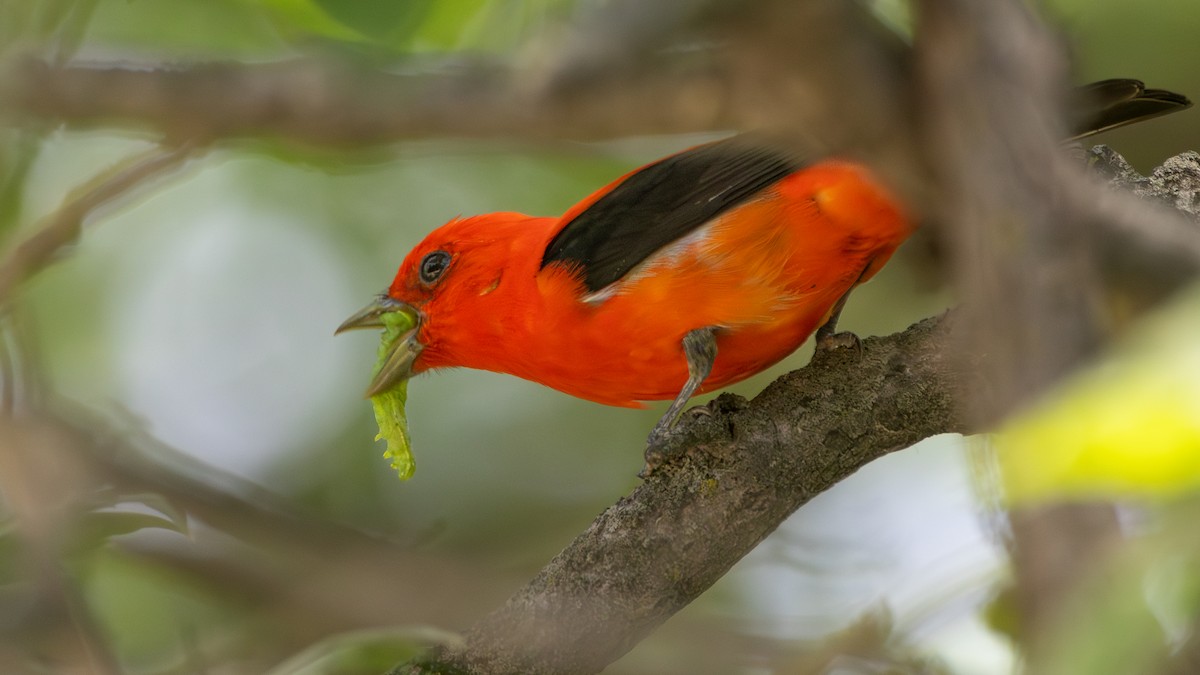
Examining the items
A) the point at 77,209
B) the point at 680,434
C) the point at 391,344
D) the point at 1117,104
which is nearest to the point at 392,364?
the point at 391,344

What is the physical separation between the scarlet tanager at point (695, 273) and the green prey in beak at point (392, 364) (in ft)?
1.32

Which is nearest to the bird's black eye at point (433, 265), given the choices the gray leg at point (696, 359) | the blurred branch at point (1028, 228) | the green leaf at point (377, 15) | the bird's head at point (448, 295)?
the bird's head at point (448, 295)

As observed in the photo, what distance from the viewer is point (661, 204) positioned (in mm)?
3258

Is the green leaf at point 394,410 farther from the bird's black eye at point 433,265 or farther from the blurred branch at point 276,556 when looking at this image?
the blurred branch at point 276,556

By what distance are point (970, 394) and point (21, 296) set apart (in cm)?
275

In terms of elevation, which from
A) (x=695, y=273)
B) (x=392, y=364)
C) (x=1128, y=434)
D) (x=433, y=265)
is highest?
(x=433, y=265)

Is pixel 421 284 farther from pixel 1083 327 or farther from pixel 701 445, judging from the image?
pixel 1083 327

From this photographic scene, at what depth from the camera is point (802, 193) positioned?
303 centimetres

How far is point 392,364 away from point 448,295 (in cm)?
30

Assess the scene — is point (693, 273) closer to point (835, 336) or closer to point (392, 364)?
point (835, 336)

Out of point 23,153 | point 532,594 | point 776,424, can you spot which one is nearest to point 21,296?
point 23,153

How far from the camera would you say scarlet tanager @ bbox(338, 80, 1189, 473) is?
300cm

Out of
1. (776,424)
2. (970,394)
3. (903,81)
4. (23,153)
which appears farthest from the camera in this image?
(23,153)

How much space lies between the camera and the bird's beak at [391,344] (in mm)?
3749
